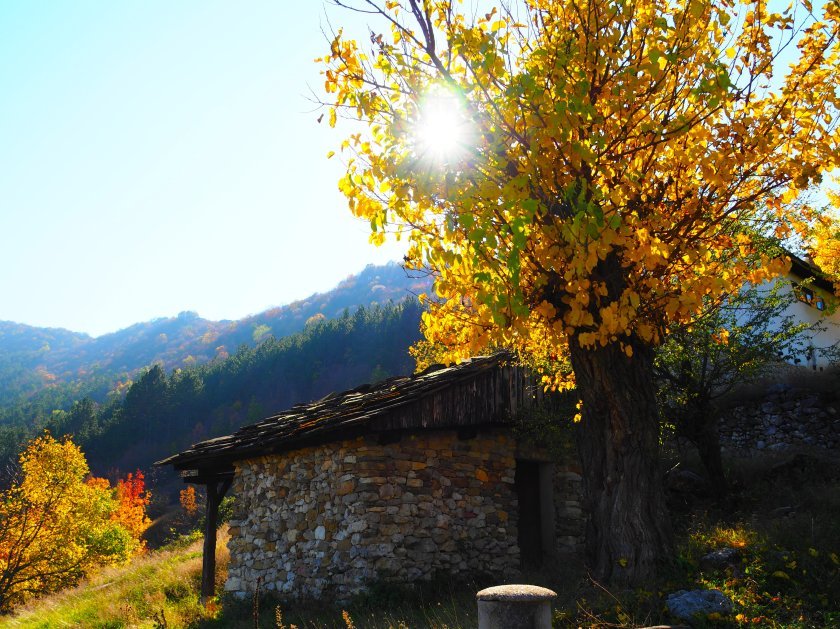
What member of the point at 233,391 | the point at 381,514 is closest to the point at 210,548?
the point at 381,514

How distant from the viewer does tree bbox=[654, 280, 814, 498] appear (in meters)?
10.3

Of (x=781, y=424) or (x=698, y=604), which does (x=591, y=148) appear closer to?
(x=698, y=604)

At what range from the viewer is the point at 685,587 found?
6312mm

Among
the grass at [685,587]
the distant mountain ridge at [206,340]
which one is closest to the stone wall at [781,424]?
the grass at [685,587]

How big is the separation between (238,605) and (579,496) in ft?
21.4

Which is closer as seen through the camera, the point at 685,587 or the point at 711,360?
the point at 685,587

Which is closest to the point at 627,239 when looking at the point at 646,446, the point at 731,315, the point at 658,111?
the point at 658,111

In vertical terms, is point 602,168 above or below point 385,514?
above

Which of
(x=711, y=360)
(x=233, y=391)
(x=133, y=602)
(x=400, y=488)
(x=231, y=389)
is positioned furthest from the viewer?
(x=231, y=389)

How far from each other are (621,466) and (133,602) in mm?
11129

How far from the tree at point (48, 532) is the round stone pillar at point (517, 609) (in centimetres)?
2219

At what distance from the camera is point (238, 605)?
11617mm

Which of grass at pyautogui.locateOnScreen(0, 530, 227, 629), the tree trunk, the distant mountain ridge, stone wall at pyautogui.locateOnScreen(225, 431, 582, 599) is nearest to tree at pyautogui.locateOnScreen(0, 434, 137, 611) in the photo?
grass at pyautogui.locateOnScreen(0, 530, 227, 629)

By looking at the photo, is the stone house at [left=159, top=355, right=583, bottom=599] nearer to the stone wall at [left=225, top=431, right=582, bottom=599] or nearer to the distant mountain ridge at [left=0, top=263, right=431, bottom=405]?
the stone wall at [left=225, top=431, right=582, bottom=599]
